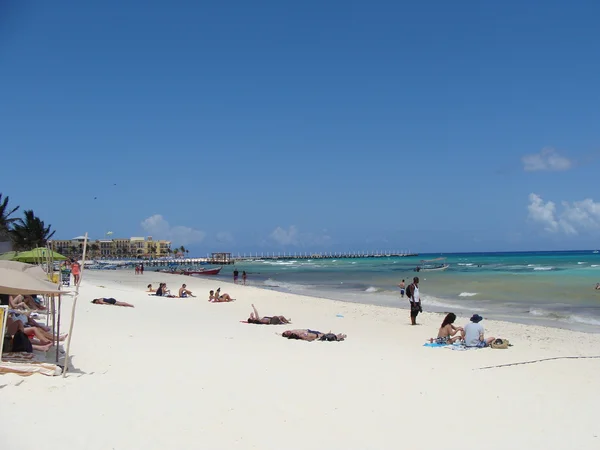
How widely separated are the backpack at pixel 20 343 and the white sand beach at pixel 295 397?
2.32 ft

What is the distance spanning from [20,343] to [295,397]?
4.27 metres

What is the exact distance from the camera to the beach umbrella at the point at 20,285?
6.70 metres

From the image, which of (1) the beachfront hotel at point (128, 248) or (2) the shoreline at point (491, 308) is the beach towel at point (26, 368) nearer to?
(2) the shoreline at point (491, 308)

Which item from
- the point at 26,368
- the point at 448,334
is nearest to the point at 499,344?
the point at 448,334

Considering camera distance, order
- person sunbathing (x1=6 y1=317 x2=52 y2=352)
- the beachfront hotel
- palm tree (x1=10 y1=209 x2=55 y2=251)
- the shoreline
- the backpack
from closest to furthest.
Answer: the backpack
person sunbathing (x1=6 y1=317 x2=52 y2=352)
the shoreline
palm tree (x1=10 y1=209 x2=55 y2=251)
the beachfront hotel

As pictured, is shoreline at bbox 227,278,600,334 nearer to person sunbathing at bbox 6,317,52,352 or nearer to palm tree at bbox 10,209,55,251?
person sunbathing at bbox 6,317,52,352

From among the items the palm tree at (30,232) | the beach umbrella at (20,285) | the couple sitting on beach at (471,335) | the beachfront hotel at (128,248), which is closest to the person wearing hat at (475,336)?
the couple sitting on beach at (471,335)

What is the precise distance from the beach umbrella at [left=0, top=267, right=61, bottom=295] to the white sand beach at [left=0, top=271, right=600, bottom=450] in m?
1.07

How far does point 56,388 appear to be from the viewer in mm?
6320

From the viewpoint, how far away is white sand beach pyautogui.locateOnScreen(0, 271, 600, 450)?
525cm

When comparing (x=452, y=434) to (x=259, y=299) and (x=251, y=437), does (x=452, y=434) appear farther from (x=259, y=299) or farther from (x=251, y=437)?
(x=259, y=299)

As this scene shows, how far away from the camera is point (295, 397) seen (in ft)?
21.8

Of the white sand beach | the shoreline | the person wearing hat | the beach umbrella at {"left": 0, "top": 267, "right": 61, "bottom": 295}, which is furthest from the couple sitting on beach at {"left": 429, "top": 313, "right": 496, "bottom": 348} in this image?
the beach umbrella at {"left": 0, "top": 267, "right": 61, "bottom": 295}

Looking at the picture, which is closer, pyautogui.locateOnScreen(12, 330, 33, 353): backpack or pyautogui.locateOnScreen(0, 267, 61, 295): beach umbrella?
pyautogui.locateOnScreen(0, 267, 61, 295): beach umbrella
